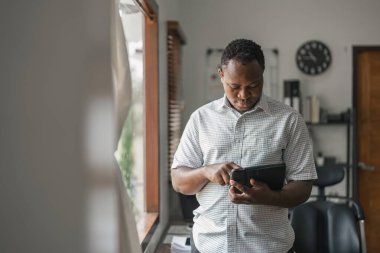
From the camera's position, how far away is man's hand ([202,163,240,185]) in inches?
48.9

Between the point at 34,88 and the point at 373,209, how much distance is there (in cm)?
383

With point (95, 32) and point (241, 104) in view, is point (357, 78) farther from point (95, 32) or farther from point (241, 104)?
point (95, 32)

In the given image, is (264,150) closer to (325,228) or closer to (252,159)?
(252,159)

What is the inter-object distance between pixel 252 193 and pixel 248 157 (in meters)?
0.14

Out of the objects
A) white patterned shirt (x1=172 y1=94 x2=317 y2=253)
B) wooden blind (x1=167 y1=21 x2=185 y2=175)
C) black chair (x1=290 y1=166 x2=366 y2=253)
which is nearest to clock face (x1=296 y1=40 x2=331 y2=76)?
wooden blind (x1=167 y1=21 x2=185 y2=175)

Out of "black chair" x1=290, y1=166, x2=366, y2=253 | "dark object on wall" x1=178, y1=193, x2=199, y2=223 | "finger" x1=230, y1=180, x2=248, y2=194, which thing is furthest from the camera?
"dark object on wall" x1=178, y1=193, x2=199, y2=223

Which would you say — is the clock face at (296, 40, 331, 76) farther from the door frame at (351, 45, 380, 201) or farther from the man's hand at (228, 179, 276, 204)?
the man's hand at (228, 179, 276, 204)

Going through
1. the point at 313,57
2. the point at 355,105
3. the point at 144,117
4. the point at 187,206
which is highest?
the point at 313,57

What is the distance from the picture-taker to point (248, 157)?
4.37 ft

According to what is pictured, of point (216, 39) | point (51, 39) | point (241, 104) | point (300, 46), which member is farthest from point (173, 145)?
point (51, 39)

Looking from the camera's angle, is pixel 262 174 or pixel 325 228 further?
pixel 325 228

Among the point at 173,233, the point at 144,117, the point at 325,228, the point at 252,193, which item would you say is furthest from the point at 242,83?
the point at 173,233

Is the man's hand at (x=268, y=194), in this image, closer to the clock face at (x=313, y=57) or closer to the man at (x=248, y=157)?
the man at (x=248, y=157)

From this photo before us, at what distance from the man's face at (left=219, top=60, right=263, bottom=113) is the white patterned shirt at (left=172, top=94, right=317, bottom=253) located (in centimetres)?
3
